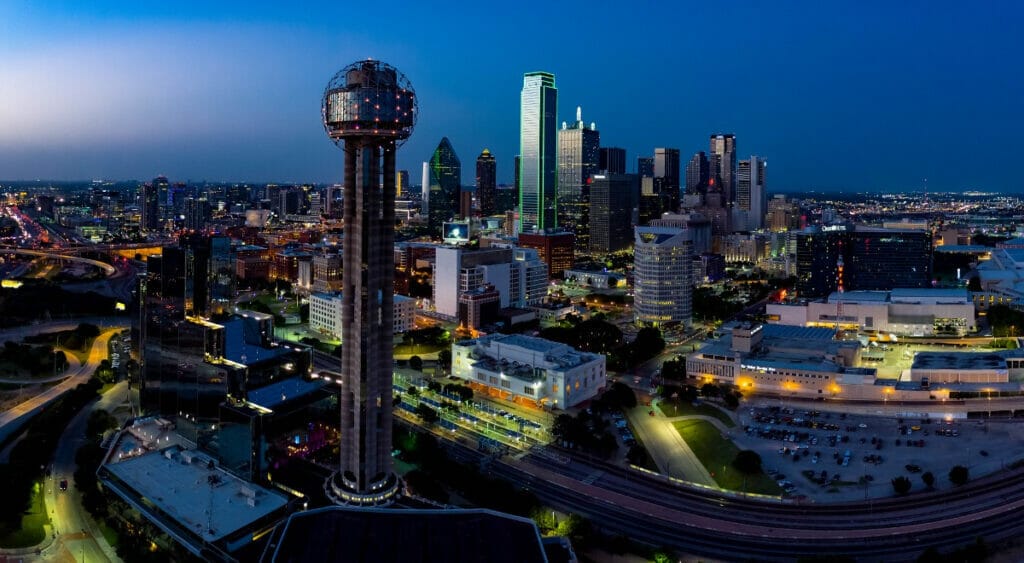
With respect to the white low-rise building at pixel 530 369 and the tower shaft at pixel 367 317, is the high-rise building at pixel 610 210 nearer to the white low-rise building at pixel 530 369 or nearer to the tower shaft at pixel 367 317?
the white low-rise building at pixel 530 369

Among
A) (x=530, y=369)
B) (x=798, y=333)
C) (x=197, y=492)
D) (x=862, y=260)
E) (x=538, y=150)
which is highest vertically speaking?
(x=538, y=150)

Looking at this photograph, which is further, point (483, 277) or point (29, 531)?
point (483, 277)

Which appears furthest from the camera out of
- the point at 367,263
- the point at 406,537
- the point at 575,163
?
the point at 575,163

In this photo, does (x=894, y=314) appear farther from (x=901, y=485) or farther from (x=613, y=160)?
(x=613, y=160)

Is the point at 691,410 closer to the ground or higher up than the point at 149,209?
closer to the ground

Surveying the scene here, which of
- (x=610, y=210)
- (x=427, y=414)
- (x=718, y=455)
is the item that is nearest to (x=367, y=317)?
(x=427, y=414)

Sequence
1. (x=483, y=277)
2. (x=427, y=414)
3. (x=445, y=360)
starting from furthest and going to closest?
(x=483, y=277) → (x=445, y=360) → (x=427, y=414)

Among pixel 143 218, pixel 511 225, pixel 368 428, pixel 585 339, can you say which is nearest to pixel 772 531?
pixel 368 428
